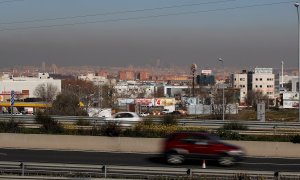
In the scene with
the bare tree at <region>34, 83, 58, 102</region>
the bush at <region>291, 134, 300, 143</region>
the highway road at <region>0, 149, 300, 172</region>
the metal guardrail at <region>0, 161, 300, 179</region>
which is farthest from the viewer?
the bare tree at <region>34, 83, 58, 102</region>

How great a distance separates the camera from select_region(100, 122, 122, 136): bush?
1179 inches

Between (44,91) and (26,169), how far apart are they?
138 meters

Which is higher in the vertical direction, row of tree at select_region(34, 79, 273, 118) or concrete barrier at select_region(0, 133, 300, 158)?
row of tree at select_region(34, 79, 273, 118)

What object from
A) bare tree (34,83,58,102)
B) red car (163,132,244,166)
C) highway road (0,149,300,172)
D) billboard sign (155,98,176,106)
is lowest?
billboard sign (155,98,176,106)

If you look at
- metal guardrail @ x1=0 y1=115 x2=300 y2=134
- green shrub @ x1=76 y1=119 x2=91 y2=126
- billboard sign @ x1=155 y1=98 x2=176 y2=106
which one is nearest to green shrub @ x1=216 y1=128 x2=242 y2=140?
metal guardrail @ x1=0 y1=115 x2=300 y2=134

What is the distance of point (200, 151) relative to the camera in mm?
22875

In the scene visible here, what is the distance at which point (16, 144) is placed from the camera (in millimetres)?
29562

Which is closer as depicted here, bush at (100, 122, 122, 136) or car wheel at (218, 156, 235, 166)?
car wheel at (218, 156, 235, 166)

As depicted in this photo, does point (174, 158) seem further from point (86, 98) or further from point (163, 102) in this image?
point (163, 102)

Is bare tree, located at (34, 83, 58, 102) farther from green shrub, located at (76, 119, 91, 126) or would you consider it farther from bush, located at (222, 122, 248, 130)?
bush, located at (222, 122, 248, 130)

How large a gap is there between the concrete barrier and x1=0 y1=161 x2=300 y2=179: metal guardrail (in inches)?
464

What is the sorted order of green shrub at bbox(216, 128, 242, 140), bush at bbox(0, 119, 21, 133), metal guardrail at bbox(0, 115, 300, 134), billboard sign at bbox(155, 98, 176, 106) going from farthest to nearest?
billboard sign at bbox(155, 98, 176, 106), metal guardrail at bbox(0, 115, 300, 134), bush at bbox(0, 119, 21, 133), green shrub at bbox(216, 128, 242, 140)

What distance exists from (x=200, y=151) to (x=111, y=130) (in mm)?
8204

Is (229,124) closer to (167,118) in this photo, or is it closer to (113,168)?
(167,118)
